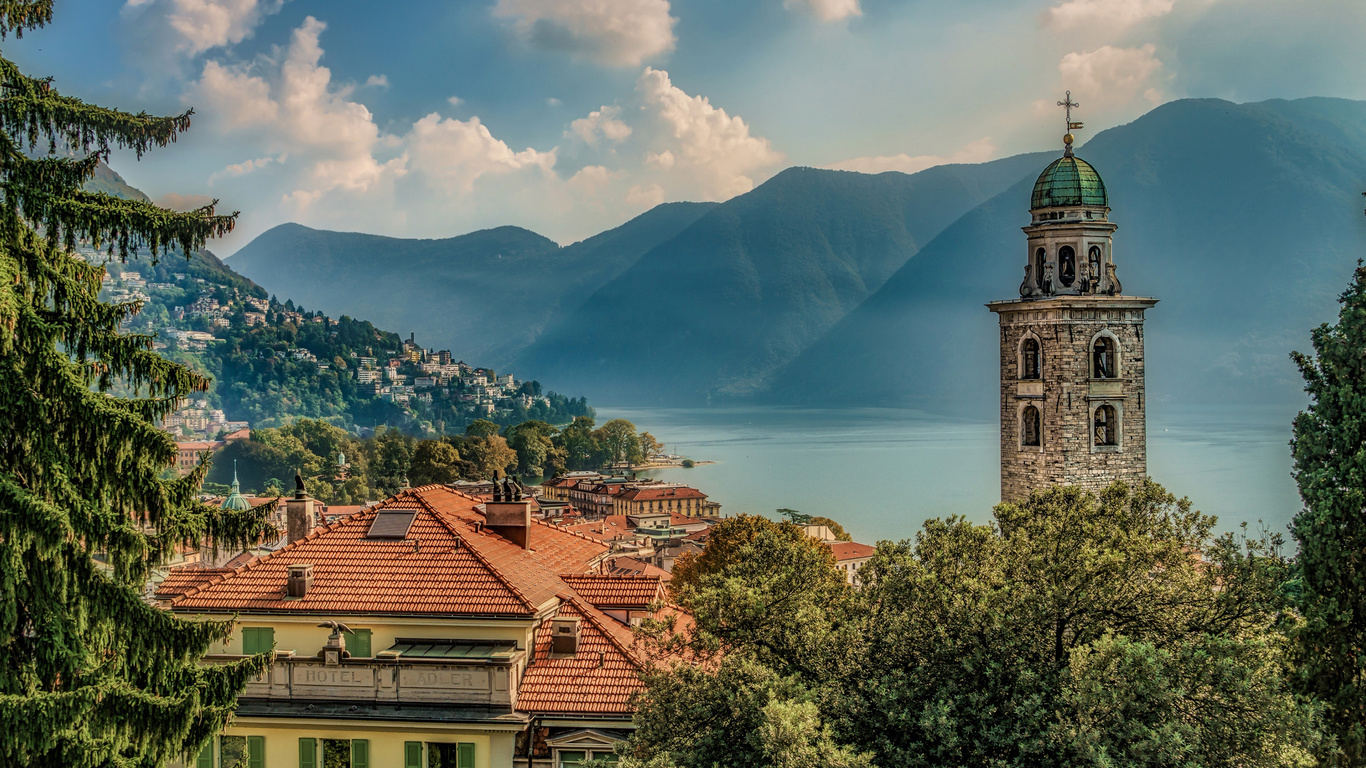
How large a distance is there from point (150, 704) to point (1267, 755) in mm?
10221

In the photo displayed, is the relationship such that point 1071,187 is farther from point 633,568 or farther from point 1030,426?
point 633,568

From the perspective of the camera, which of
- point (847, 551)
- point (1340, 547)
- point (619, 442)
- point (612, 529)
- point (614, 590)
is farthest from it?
point (619, 442)

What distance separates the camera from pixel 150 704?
933 centimetres

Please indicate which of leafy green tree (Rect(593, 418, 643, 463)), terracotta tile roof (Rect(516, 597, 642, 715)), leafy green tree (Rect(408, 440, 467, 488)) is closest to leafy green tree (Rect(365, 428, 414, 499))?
leafy green tree (Rect(408, 440, 467, 488))

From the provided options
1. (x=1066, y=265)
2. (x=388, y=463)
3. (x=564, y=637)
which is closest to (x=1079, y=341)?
(x=1066, y=265)

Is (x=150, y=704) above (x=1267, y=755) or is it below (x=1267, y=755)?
above

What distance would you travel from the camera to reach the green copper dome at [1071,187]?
2359cm

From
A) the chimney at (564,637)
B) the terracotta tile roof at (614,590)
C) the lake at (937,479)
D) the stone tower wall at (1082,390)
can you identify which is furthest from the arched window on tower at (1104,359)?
the lake at (937,479)

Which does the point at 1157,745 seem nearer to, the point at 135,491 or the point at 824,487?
the point at 135,491

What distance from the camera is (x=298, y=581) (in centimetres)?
1606

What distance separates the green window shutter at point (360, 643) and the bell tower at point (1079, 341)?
14.7 meters

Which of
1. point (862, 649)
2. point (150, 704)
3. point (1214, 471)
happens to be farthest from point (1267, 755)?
point (1214, 471)

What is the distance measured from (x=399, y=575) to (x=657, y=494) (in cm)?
10247

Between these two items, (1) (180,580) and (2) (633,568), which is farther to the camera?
(2) (633,568)
